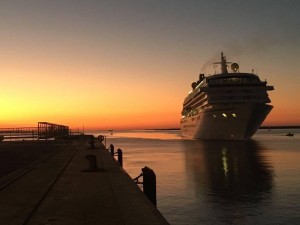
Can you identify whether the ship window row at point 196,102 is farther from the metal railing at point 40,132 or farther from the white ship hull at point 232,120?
the metal railing at point 40,132

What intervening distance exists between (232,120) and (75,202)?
75.7 metres

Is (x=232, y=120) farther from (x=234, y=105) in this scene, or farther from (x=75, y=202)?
(x=75, y=202)

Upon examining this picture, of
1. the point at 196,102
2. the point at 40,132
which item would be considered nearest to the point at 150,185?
the point at 40,132

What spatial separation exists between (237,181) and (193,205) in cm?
969

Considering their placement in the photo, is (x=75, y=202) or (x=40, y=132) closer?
(x=75, y=202)

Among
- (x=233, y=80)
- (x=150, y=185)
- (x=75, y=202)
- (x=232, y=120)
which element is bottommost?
(x=150, y=185)

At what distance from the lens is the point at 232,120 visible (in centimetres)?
8400

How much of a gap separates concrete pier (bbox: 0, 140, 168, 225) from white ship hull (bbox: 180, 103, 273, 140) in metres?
66.9

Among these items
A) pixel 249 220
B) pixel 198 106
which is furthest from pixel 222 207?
pixel 198 106

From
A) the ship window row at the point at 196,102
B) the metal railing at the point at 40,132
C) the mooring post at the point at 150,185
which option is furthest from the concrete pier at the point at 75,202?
the ship window row at the point at 196,102

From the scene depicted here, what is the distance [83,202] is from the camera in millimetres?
11211

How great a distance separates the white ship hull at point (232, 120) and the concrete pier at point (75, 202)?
66.9m

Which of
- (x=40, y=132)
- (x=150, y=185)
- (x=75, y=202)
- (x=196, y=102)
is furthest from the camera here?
(x=196, y=102)

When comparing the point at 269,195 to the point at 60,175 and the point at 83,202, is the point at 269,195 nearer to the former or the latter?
the point at 60,175
